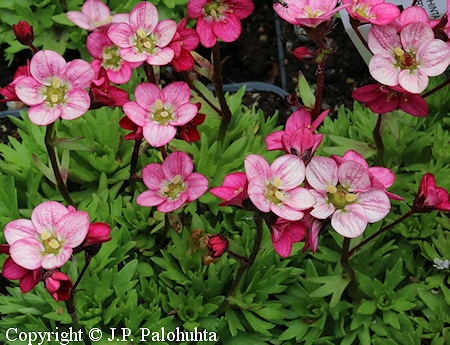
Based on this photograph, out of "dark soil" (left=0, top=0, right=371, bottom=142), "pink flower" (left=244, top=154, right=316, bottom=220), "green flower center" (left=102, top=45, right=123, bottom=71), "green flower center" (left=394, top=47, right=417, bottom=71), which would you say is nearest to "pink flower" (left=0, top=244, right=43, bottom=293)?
"pink flower" (left=244, top=154, right=316, bottom=220)

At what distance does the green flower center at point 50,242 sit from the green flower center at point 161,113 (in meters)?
0.38

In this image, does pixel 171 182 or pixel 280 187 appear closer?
pixel 280 187

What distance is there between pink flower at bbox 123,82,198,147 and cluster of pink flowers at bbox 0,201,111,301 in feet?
0.88

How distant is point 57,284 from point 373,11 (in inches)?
36.1

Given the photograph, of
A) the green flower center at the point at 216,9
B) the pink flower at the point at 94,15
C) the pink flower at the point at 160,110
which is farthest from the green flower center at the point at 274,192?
the pink flower at the point at 94,15

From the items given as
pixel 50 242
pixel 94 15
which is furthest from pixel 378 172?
pixel 94 15

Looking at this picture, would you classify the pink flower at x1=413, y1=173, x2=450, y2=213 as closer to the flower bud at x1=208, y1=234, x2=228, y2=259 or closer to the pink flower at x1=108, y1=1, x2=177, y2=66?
the flower bud at x1=208, y1=234, x2=228, y2=259

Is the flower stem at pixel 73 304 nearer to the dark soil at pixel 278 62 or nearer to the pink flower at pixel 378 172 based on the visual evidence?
the pink flower at pixel 378 172

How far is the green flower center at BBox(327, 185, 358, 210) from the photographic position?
1.17m

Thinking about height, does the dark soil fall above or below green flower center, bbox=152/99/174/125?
below

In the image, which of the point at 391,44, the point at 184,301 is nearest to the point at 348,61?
the point at 391,44

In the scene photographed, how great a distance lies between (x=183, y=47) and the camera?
145 centimetres

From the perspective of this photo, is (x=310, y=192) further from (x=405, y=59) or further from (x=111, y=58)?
(x=111, y=58)

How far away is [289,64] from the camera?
2.65 metres
